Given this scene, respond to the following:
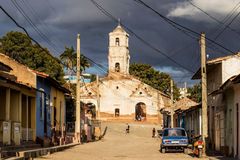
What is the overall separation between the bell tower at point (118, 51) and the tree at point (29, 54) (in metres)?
27.3

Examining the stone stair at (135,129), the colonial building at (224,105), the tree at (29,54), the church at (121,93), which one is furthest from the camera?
the church at (121,93)

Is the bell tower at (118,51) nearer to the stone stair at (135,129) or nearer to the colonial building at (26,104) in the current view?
the stone stair at (135,129)

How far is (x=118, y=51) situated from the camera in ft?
299

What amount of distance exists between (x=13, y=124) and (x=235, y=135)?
1033cm

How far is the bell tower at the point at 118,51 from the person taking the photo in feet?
300

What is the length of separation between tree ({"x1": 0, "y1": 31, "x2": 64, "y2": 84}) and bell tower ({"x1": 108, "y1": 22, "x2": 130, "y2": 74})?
27253 mm

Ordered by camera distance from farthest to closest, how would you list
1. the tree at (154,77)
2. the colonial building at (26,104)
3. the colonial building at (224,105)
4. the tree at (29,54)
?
the tree at (154,77)
the tree at (29,54)
the colonial building at (224,105)
the colonial building at (26,104)

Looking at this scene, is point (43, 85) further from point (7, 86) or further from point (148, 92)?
point (148, 92)

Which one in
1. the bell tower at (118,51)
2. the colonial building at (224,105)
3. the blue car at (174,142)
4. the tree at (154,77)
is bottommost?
the blue car at (174,142)

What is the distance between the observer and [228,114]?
27.7 m

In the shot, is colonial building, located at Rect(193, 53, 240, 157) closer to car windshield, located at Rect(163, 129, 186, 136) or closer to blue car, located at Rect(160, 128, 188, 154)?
blue car, located at Rect(160, 128, 188, 154)

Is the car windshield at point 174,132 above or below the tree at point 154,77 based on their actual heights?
below

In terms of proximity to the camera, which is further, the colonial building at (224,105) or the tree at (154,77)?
the tree at (154,77)

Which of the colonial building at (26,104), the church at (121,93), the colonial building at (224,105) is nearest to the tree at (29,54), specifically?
the colonial building at (26,104)
